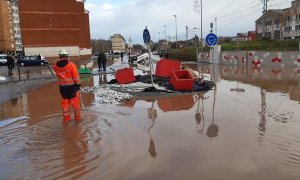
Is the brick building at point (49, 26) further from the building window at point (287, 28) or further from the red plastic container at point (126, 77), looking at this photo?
the building window at point (287, 28)

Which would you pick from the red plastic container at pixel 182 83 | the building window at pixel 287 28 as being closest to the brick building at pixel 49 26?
the red plastic container at pixel 182 83

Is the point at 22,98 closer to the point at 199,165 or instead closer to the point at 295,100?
the point at 295,100

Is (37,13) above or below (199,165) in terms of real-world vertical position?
above

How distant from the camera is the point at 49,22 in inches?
2470

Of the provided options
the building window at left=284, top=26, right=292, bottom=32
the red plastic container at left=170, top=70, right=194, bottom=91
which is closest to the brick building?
the red plastic container at left=170, top=70, right=194, bottom=91

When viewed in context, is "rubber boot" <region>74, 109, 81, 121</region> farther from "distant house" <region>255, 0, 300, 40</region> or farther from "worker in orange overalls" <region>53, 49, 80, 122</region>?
"distant house" <region>255, 0, 300, 40</region>

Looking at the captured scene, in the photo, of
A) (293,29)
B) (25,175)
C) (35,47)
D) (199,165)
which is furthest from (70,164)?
(293,29)

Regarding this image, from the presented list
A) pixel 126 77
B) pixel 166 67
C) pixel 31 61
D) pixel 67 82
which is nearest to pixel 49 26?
pixel 31 61

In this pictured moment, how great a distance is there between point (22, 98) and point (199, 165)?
1192cm

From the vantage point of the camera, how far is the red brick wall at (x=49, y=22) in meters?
61.3

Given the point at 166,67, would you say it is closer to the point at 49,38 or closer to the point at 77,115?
the point at 77,115

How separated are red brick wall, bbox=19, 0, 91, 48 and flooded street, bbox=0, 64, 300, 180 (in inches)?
2049

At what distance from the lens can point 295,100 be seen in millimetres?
11922

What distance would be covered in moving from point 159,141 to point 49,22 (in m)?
59.4
